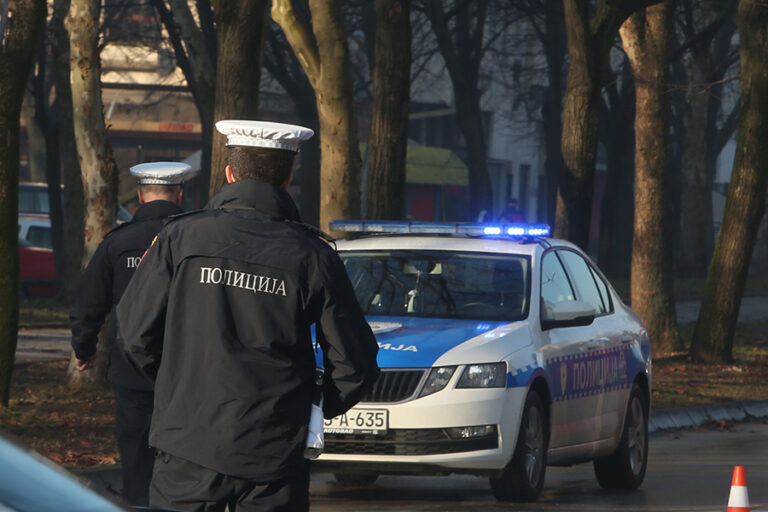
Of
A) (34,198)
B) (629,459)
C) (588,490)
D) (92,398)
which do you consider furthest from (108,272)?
(34,198)

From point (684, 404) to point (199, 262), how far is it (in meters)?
10.5

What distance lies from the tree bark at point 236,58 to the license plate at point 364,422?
4236 mm

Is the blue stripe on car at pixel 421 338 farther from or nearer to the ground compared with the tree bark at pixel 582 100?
nearer to the ground

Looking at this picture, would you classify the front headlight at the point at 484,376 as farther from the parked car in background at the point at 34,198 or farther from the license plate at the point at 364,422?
the parked car in background at the point at 34,198

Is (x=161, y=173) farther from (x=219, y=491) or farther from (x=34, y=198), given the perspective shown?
(x=34, y=198)

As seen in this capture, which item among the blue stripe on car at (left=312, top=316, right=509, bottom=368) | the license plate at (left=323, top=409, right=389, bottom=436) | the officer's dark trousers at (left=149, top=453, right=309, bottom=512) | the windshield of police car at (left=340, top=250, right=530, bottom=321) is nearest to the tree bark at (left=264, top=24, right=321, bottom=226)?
the windshield of police car at (left=340, top=250, right=530, bottom=321)

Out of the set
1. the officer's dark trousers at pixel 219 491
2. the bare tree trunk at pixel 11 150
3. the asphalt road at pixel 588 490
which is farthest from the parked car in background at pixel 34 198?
the officer's dark trousers at pixel 219 491

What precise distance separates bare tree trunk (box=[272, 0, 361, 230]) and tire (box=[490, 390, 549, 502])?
5.39 metres

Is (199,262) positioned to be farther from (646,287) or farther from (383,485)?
(646,287)

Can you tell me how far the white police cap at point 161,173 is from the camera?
6.81 metres

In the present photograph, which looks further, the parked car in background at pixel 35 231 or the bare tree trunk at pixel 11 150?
the parked car in background at pixel 35 231

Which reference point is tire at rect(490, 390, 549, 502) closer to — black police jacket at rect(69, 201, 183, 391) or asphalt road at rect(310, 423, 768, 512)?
asphalt road at rect(310, 423, 768, 512)

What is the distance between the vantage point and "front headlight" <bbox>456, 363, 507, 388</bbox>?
8.48 meters

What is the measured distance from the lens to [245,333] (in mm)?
4273
